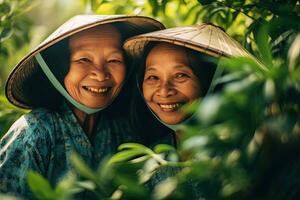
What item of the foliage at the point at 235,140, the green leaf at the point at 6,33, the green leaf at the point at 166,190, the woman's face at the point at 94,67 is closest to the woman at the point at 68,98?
the woman's face at the point at 94,67

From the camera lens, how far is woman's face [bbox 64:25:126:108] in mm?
2045

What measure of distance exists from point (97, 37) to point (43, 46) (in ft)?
0.64

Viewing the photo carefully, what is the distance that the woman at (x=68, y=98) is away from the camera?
196 cm

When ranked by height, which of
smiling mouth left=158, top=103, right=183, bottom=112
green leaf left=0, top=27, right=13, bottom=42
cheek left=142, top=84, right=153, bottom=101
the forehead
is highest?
the forehead

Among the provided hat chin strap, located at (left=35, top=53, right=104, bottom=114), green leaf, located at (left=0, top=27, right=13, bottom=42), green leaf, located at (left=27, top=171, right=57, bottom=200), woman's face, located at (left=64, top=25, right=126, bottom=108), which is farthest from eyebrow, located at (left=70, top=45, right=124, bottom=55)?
green leaf, located at (left=27, top=171, right=57, bottom=200)

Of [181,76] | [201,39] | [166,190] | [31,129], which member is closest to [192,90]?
[181,76]

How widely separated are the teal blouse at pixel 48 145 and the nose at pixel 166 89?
33 centimetres

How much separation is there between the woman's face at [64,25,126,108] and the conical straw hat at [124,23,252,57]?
82mm

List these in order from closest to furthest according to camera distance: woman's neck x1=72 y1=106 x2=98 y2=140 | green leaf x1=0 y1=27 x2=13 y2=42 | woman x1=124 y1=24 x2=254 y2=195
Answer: woman x1=124 y1=24 x2=254 y2=195, woman's neck x1=72 y1=106 x2=98 y2=140, green leaf x1=0 y1=27 x2=13 y2=42

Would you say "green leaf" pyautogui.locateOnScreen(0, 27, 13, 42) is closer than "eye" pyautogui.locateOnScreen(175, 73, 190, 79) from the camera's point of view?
No

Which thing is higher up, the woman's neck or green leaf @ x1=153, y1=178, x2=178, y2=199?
green leaf @ x1=153, y1=178, x2=178, y2=199

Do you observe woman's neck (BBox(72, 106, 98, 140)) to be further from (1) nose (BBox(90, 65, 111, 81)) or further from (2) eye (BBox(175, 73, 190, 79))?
(2) eye (BBox(175, 73, 190, 79))

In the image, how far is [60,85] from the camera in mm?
2125

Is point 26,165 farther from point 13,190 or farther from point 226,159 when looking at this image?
point 226,159
